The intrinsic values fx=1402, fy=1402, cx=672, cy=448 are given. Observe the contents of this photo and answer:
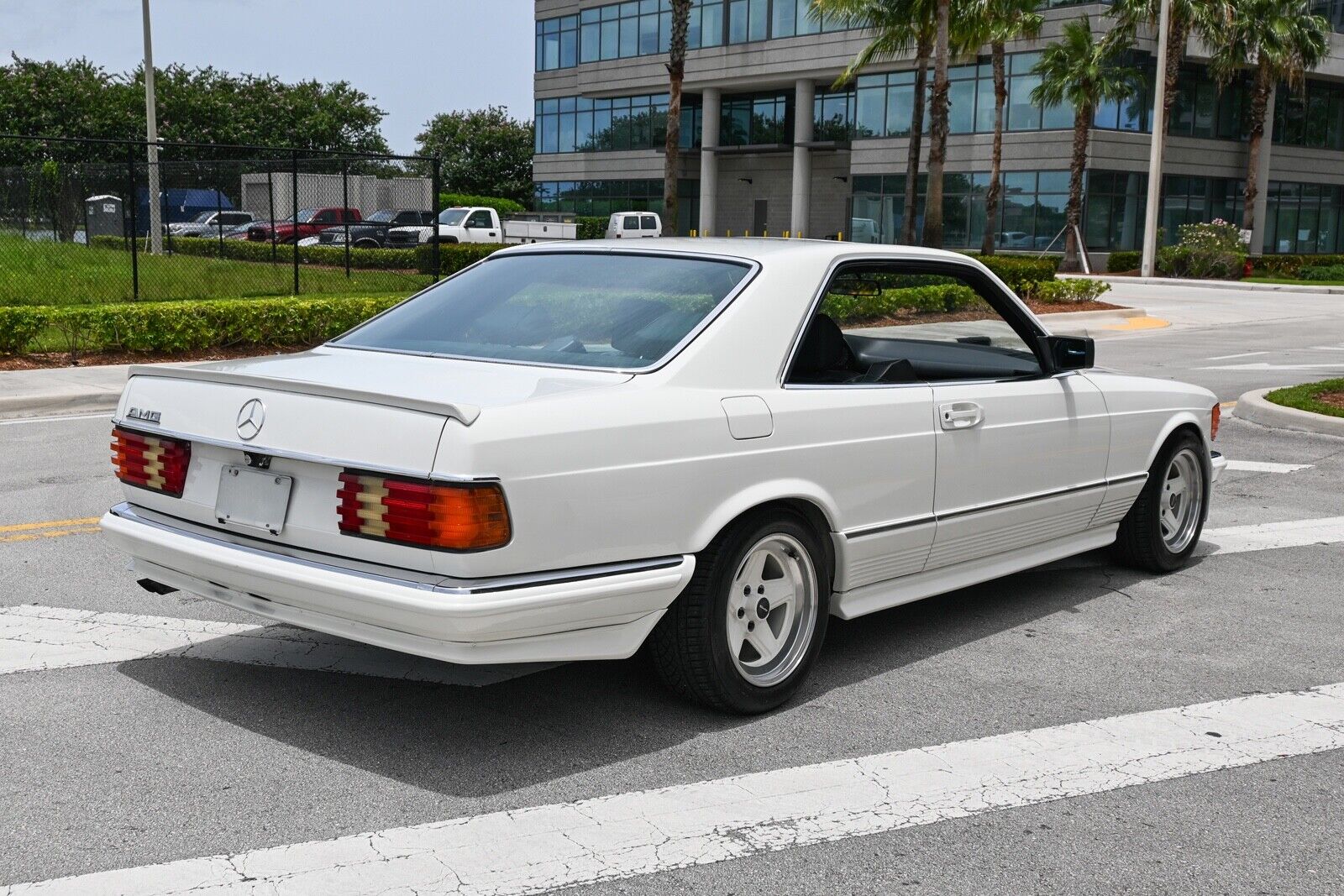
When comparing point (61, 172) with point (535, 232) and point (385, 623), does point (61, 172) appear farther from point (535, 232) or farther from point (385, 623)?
point (535, 232)

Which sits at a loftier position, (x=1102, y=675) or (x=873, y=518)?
(x=873, y=518)

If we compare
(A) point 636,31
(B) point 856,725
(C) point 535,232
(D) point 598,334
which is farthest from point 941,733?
(A) point 636,31

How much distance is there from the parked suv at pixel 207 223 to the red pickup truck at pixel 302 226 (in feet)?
1.14

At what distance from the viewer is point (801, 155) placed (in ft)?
191

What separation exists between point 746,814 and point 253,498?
68.7 inches

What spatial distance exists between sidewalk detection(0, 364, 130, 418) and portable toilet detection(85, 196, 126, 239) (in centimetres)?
629

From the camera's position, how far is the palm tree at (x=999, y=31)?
106 feet

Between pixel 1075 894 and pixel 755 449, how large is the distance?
1.63 metres

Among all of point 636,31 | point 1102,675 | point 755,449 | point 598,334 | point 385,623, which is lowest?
point 1102,675

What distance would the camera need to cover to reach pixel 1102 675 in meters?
5.14

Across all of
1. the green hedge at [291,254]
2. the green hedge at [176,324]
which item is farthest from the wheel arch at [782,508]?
the green hedge at [291,254]

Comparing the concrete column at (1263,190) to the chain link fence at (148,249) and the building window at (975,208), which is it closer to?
the building window at (975,208)

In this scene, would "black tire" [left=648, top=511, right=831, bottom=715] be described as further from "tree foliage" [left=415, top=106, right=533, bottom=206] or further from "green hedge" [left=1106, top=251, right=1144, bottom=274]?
"tree foliage" [left=415, top=106, right=533, bottom=206]

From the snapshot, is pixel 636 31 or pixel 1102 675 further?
pixel 636 31
